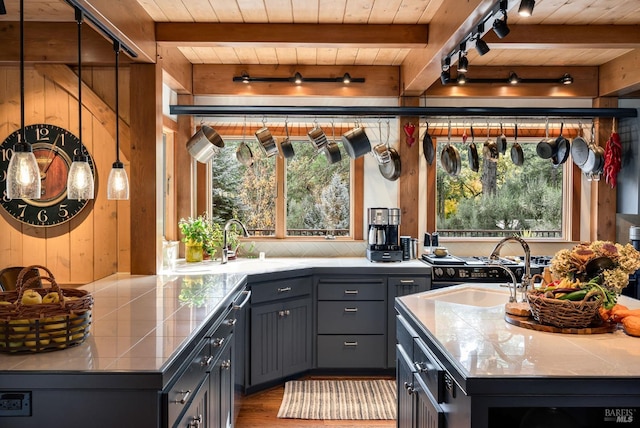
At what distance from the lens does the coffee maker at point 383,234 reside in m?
4.58

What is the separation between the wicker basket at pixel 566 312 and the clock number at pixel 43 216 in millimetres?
3142

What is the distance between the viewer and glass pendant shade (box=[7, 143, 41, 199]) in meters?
1.76

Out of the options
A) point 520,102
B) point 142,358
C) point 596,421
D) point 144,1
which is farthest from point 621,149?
point 142,358

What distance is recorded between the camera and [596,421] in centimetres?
201

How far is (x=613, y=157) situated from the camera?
4.72 metres

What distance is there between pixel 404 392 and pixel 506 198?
313 cm

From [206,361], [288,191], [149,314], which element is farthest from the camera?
[288,191]

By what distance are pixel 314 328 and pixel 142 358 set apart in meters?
2.72

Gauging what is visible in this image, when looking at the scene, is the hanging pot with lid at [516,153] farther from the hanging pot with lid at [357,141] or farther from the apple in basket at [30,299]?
the apple in basket at [30,299]

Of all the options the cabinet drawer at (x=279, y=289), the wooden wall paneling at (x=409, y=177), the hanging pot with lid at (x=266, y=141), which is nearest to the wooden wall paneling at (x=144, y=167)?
the cabinet drawer at (x=279, y=289)

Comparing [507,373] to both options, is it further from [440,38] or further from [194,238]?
[194,238]

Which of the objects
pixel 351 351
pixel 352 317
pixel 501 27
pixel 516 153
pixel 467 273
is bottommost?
pixel 351 351

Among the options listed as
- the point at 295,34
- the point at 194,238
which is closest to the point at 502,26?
the point at 295,34

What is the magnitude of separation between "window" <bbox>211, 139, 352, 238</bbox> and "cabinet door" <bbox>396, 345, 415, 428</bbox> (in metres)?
2.44
